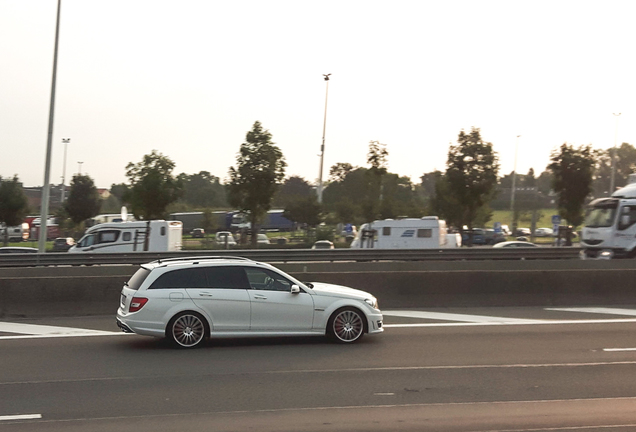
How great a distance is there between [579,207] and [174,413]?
43502 mm

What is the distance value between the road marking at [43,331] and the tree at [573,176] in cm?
3922

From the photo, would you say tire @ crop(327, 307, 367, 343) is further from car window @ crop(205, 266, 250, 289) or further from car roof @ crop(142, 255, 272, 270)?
car window @ crop(205, 266, 250, 289)

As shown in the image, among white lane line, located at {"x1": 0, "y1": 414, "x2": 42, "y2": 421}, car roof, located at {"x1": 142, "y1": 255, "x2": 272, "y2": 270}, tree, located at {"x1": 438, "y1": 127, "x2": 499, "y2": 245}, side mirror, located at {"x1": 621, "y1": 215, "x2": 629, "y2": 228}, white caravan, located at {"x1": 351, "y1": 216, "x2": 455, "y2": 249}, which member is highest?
tree, located at {"x1": 438, "y1": 127, "x2": 499, "y2": 245}

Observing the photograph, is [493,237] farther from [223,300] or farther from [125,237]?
[223,300]

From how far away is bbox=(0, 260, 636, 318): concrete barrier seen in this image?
15.0 meters

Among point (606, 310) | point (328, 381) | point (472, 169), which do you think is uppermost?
point (472, 169)

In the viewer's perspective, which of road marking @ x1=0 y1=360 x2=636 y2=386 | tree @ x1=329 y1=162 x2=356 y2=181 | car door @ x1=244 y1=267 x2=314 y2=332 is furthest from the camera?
tree @ x1=329 y1=162 x2=356 y2=181

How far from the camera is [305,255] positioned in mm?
28688

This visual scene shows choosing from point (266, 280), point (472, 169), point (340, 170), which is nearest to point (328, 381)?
point (266, 280)

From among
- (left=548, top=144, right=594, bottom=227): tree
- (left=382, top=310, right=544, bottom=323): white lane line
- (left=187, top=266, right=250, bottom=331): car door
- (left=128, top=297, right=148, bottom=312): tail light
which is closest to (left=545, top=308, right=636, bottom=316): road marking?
(left=382, top=310, right=544, bottom=323): white lane line

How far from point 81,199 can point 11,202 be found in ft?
27.1

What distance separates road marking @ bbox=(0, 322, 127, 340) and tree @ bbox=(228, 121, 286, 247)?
2664 centimetres

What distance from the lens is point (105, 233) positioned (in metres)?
31.9

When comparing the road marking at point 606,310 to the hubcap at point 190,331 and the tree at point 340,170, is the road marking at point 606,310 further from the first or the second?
the tree at point 340,170
